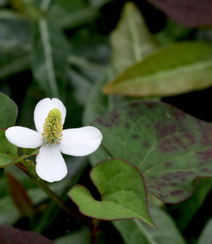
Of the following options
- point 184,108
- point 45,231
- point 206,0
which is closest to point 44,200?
point 45,231

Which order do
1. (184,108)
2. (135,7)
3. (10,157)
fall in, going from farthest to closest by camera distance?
(135,7)
(184,108)
(10,157)

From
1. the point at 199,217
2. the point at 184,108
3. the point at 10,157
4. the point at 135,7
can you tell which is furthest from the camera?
the point at 135,7

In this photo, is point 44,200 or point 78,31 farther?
A: point 78,31

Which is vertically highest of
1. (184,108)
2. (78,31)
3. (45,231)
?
(78,31)

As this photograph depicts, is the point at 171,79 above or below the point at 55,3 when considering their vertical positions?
below

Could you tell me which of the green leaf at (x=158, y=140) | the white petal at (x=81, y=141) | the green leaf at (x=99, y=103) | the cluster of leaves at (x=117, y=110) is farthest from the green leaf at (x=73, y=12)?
the white petal at (x=81, y=141)

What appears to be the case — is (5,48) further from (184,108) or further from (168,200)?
(168,200)

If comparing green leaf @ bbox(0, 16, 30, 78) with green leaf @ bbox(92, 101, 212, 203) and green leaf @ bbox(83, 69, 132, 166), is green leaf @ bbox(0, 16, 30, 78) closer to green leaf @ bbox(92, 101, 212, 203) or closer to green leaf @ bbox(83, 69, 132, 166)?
green leaf @ bbox(83, 69, 132, 166)

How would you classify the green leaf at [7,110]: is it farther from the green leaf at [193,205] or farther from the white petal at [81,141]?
the green leaf at [193,205]

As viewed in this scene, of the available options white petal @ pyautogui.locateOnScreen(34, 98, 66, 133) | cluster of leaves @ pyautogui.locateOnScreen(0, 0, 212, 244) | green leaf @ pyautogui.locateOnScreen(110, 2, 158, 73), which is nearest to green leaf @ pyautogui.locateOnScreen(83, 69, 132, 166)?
cluster of leaves @ pyautogui.locateOnScreen(0, 0, 212, 244)

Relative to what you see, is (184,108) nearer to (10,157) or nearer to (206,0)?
(206,0)
